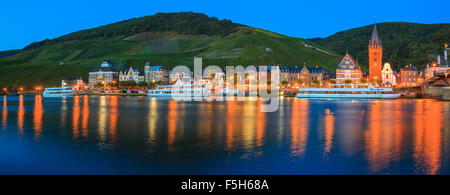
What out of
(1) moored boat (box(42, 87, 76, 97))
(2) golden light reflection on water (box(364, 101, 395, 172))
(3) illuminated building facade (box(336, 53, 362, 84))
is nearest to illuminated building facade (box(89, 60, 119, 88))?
(1) moored boat (box(42, 87, 76, 97))

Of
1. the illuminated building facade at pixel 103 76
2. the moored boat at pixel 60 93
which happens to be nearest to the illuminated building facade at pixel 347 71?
the illuminated building facade at pixel 103 76

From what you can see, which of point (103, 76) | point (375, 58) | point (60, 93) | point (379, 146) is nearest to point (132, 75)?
point (103, 76)

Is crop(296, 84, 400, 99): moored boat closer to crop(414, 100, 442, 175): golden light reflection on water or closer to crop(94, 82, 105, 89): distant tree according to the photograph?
crop(414, 100, 442, 175): golden light reflection on water

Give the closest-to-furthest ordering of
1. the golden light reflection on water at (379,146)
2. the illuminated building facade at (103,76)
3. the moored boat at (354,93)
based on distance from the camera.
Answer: the golden light reflection on water at (379,146), the moored boat at (354,93), the illuminated building facade at (103,76)

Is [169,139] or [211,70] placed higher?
[211,70]

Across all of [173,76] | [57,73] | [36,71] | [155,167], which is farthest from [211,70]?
[155,167]

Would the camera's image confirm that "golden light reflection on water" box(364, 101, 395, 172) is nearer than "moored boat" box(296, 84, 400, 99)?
Yes

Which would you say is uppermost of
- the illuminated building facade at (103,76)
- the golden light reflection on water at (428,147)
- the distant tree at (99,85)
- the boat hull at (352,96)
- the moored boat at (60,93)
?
the illuminated building facade at (103,76)

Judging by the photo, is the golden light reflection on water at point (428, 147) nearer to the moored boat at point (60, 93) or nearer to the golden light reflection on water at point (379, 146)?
the golden light reflection on water at point (379, 146)

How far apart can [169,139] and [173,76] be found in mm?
152459

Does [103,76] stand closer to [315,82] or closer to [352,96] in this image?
[315,82]

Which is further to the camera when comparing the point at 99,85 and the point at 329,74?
the point at 329,74
